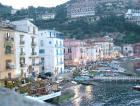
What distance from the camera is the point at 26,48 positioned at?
103 ft

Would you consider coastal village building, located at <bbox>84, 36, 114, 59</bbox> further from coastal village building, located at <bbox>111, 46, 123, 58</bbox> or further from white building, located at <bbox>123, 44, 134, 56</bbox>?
white building, located at <bbox>123, 44, 134, 56</bbox>

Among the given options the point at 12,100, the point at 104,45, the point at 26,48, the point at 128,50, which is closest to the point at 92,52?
the point at 104,45

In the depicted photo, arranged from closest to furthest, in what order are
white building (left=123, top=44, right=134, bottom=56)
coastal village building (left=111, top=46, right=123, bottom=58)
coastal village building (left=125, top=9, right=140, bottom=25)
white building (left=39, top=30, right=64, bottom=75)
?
white building (left=39, top=30, right=64, bottom=75) → coastal village building (left=111, top=46, right=123, bottom=58) → white building (left=123, top=44, right=134, bottom=56) → coastal village building (left=125, top=9, right=140, bottom=25)

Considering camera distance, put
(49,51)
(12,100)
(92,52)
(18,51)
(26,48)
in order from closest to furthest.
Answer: (12,100)
(18,51)
(26,48)
(49,51)
(92,52)

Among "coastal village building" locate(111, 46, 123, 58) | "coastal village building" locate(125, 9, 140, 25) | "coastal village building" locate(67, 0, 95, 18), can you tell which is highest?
"coastal village building" locate(67, 0, 95, 18)

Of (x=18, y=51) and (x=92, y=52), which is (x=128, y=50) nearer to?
(x=92, y=52)

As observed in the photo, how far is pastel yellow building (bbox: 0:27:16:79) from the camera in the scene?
2594 cm

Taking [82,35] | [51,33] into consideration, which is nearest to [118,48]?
[82,35]

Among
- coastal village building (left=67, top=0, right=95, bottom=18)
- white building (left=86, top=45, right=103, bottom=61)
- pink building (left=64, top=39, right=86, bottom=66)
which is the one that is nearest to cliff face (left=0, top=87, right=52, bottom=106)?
pink building (left=64, top=39, right=86, bottom=66)

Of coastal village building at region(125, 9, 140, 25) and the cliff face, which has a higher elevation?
coastal village building at region(125, 9, 140, 25)

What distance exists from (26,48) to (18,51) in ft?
7.55

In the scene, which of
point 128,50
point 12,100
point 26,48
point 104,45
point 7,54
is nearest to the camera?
point 12,100

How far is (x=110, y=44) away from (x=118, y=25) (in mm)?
30154

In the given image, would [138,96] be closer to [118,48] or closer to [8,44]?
[8,44]
